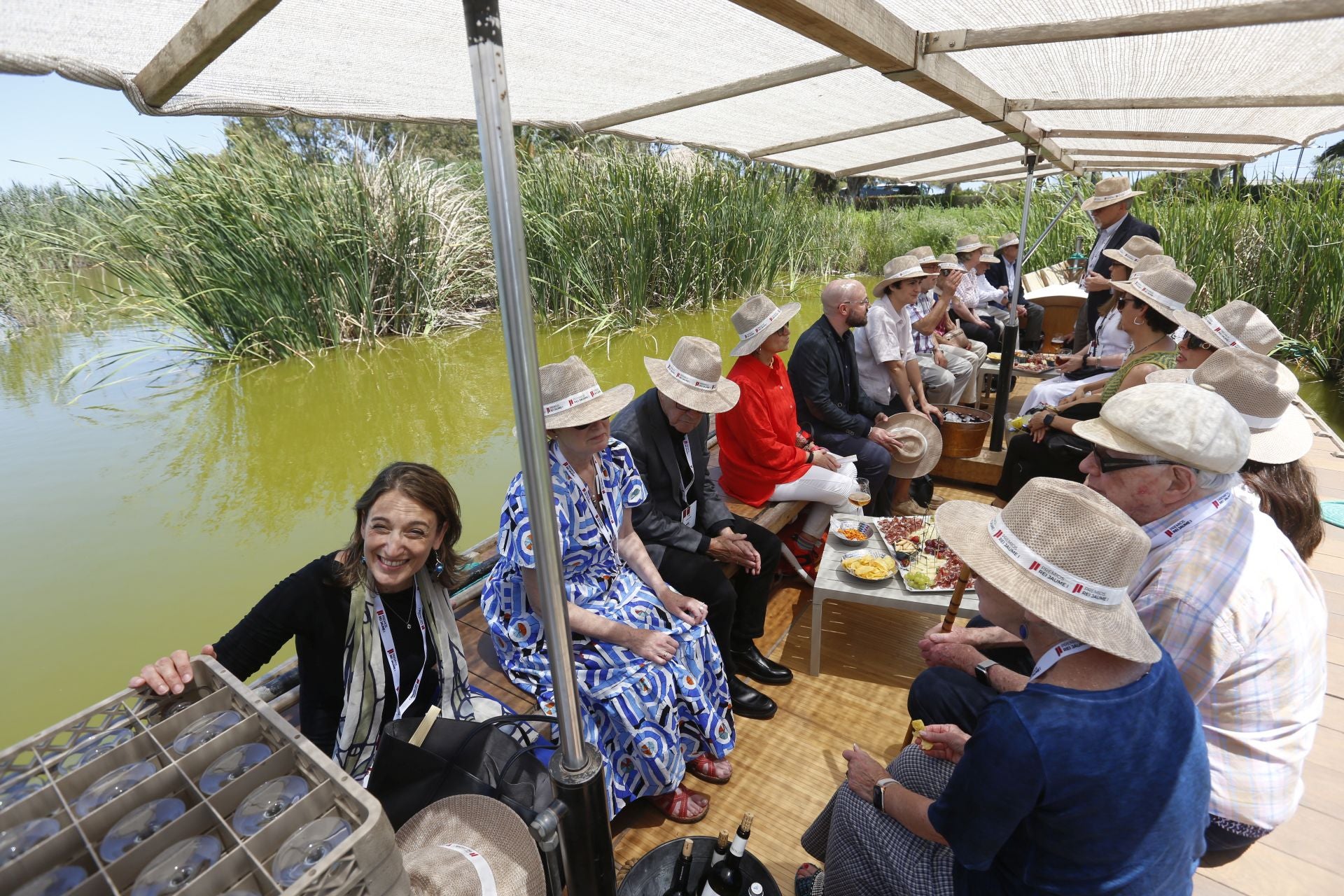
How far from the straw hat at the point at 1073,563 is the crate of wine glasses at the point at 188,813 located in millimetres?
1269

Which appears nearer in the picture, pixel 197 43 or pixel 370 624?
pixel 197 43

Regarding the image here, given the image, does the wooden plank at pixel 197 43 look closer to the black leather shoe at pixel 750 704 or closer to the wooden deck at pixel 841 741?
the wooden deck at pixel 841 741

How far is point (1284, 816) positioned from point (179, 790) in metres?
2.48

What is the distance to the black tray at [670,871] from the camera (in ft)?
5.69

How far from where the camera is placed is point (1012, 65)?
3281mm

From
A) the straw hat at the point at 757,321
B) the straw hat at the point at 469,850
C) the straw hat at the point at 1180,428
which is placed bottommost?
the straw hat at the point at 469,850

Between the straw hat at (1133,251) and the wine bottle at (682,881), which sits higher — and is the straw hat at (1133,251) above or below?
above

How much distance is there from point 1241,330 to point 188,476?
668 cm

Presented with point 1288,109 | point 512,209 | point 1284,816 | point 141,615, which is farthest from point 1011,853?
point 1288,109

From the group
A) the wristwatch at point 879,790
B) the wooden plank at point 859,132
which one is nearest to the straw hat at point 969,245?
the wooden plank at point 859,132

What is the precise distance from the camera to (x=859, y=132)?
4613 millimetres

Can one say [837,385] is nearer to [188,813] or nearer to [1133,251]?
[1133,251]

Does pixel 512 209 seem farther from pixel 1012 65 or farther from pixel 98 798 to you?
pixel 1012 65

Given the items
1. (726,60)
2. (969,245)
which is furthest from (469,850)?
(969,245)
